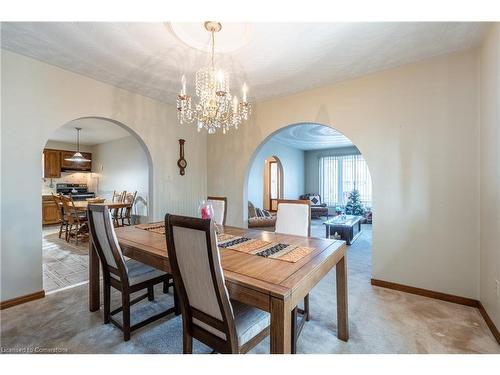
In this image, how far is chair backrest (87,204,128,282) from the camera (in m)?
1.73

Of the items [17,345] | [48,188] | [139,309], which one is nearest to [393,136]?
[139,309]

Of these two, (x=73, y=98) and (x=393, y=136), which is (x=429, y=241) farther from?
(x=73, y=98)

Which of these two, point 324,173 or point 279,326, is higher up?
point 324,173

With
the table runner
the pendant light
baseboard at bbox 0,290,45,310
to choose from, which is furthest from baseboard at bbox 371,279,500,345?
the pendant light

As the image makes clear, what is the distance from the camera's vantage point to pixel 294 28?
200 centimetres

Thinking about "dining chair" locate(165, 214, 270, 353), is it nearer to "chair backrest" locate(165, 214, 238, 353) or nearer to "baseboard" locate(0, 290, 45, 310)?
"chair backrest" locate(165, 214, 238, 353)

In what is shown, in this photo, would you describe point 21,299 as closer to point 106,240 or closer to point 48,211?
point 106,240

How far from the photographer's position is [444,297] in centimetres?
242

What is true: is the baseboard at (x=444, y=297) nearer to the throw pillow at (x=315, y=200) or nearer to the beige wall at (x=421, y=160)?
the beige wall at (x=421, y=160)

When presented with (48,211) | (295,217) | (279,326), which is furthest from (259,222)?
(48,211)

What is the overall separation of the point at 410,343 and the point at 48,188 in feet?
30.5

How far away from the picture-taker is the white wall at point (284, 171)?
22.7 ft

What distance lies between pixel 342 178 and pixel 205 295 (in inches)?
331

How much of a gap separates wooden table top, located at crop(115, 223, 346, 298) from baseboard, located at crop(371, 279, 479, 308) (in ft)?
4.61
